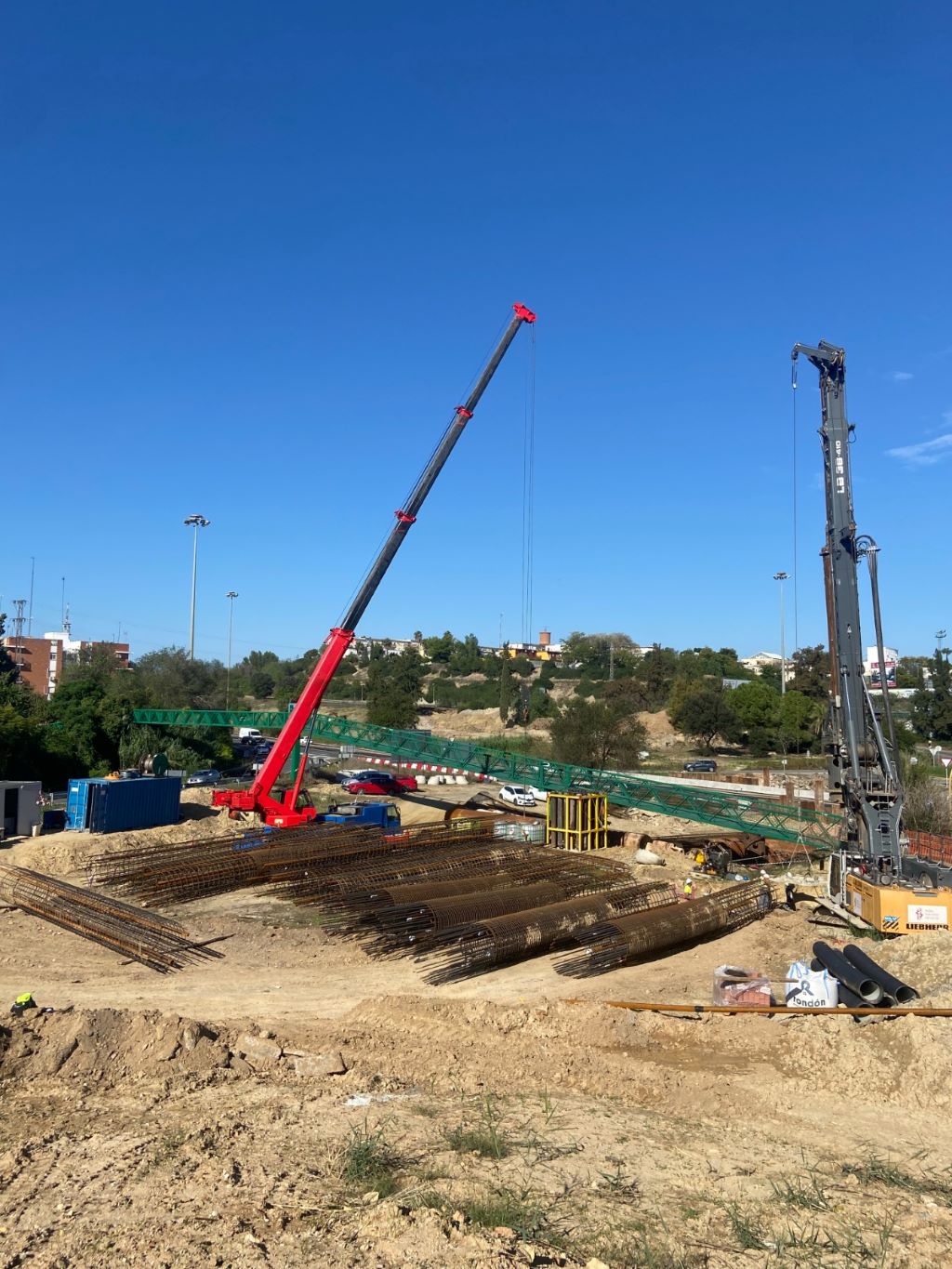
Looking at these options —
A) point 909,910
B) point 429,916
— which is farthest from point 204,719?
point 909,910

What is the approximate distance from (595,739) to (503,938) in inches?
1286

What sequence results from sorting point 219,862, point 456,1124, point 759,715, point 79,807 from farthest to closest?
point 759,715
point 79,807
point 219,862
point 456,1124

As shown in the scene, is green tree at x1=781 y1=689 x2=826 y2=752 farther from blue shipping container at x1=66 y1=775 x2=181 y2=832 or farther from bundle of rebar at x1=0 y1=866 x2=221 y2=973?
bundle of rebar at x1=0 y1=866 x2=221 y2=973

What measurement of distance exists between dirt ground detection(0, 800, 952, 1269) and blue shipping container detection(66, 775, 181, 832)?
12.3m

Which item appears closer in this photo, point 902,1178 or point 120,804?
point 902,1178

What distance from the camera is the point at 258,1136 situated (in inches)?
338

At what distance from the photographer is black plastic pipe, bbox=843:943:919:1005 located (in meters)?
14.0

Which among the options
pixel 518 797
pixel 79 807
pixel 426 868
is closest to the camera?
pixel 426 868

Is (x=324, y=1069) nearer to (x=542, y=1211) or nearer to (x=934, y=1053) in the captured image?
(x=542, y=1211)

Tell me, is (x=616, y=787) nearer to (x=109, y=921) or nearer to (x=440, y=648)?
(x=109, y=921)

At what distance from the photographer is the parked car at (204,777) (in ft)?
148

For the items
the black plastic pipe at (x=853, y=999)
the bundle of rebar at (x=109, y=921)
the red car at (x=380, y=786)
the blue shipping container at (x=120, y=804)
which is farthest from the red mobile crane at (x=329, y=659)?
the black plastic pipe at (x=853, y=999)

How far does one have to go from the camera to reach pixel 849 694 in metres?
20.3

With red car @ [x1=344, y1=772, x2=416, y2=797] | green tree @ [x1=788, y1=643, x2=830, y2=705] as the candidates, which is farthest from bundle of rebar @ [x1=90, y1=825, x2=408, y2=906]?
green tree @ [x1=788, y1=643, x2=830, y2=705]
